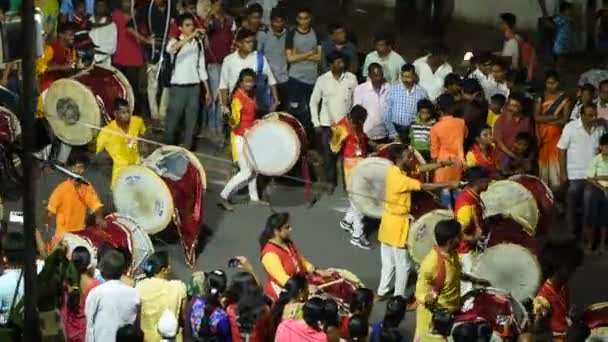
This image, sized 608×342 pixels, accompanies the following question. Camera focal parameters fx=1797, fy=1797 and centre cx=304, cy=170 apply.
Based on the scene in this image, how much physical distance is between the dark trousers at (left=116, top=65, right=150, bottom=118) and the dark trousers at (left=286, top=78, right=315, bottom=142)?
1.95 metres

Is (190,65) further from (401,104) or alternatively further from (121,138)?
(401,104)

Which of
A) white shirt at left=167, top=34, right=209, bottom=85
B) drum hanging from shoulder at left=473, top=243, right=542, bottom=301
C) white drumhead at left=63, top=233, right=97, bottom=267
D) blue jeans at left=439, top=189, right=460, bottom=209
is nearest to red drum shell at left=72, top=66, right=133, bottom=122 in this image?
white shirt at left=167, top=34, right=209, bottom=85

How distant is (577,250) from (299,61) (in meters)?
5.26

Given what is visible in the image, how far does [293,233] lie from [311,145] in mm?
1463

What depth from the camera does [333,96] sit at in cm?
1812

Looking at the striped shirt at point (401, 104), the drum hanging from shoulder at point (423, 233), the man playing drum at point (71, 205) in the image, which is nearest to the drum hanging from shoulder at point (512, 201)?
the drum hanging from shoulder at point (423, 233)

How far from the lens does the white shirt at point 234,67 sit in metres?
18.4

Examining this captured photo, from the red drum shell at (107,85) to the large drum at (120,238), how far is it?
276 centimetres

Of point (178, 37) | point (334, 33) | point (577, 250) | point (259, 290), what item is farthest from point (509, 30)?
point (259, 290)

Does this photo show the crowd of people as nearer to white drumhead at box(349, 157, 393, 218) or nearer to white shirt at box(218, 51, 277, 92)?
white shirt at box(218, 51, 277, 92)

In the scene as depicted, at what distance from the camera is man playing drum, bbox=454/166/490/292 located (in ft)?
50.1

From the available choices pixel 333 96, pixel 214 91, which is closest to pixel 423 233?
pixel 333 96

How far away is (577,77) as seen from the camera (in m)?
21.5

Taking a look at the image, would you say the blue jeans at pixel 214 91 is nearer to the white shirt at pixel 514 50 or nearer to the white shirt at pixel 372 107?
the white shirt at pixel 372 107
